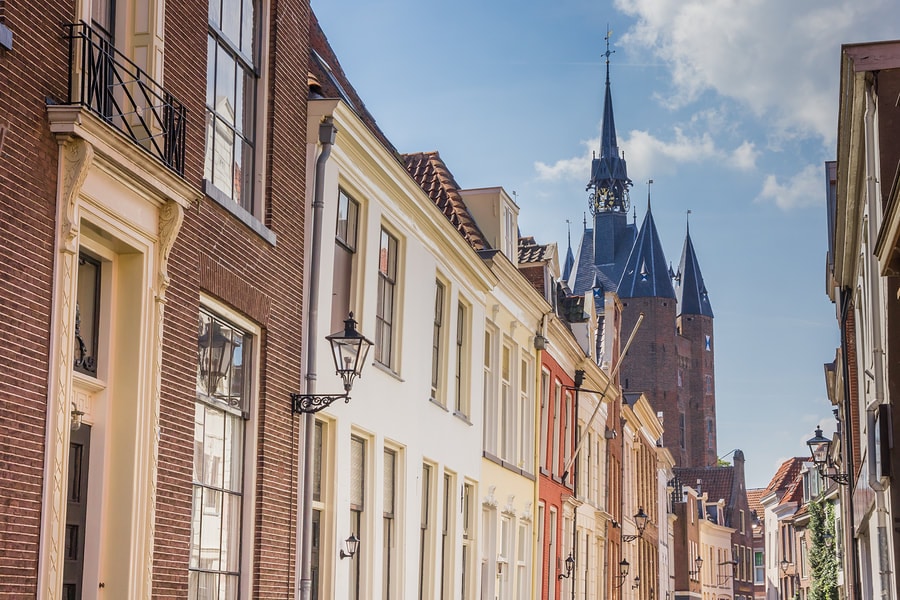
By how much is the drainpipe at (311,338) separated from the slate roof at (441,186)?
9078mm

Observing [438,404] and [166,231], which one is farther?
[438,404]

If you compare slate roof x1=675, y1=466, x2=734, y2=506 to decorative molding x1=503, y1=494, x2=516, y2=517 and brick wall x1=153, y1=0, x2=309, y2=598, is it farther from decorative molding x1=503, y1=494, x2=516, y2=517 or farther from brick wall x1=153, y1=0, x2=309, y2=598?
brick wall x1=153, y1=0, x2=309, y2=598

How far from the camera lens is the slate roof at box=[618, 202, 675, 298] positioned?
12012 centimetres

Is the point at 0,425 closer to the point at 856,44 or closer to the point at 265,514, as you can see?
the point at 265,514

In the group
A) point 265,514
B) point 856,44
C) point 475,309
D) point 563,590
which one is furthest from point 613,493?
point 265,514

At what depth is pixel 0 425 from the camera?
278 inches

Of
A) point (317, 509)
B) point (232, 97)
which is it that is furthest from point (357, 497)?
point (232, 97)

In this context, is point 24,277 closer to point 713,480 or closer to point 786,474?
point 786,474

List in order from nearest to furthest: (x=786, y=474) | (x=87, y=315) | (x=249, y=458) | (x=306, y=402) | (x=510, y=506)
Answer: (x=87, y=315) < (x=249, y=458) < (x=306, y=402) < (x=510, y=506) < (x=786, y=474)

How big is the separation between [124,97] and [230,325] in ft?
8.37

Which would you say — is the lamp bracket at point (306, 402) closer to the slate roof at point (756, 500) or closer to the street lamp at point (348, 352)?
the street lamp at point (348, 352)

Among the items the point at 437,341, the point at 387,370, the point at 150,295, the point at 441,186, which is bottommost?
the point at 150,295

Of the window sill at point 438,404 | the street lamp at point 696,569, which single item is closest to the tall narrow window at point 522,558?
the window sill at point 438,404

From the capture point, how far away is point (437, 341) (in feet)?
58.8
